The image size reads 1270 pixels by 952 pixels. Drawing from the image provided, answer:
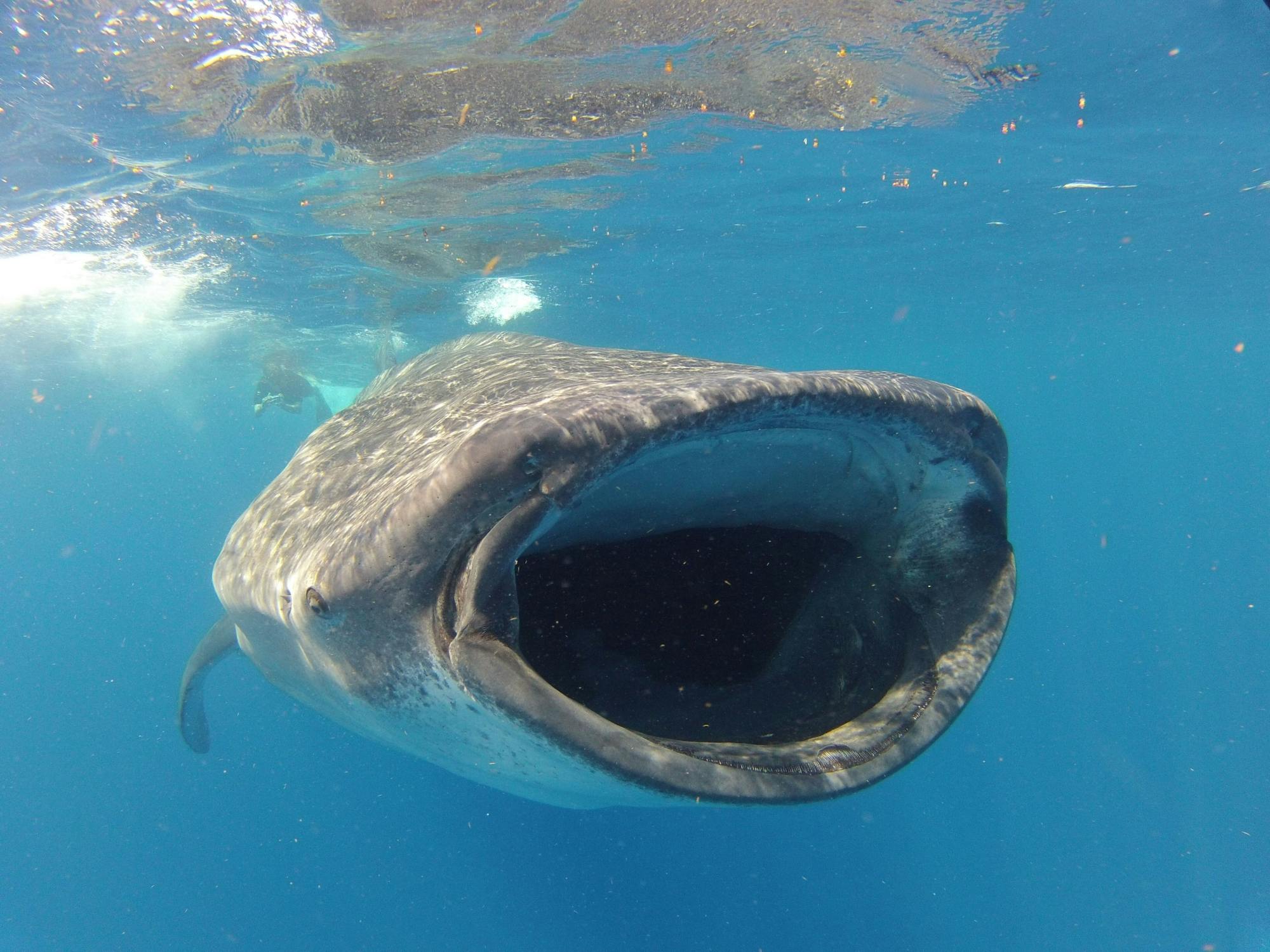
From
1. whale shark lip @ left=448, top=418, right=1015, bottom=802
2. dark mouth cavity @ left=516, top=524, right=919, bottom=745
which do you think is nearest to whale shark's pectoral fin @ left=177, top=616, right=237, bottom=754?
dark mouth cavity @ left=516, top=524, right=919, bottom=745

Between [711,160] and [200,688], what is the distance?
9.27 meters

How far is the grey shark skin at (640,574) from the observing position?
1.71 metres

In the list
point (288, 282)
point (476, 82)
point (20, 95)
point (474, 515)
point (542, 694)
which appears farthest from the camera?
point (288, 282)

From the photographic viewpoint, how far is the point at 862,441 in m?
Result: 2.26

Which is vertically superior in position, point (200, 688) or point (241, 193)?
point (241, 193)

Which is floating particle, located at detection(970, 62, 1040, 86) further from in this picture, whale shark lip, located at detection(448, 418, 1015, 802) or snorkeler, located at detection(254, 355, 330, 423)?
snorkeler, located at detection(254, 355, 330, 423)

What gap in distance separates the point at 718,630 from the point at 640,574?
1.33ft

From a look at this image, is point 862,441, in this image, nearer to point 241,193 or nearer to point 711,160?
point 711,160

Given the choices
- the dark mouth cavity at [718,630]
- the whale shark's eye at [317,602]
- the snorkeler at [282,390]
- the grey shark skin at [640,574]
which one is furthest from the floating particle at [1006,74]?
the snorkeler at [282,390]

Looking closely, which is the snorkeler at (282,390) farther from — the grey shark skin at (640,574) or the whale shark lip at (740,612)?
the whale shark lip at (740,612)

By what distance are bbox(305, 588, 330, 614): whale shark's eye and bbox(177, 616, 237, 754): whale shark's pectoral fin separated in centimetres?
315

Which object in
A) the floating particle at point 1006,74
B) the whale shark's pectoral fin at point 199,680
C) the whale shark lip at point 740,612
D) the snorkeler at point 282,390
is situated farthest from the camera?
the snorkeler at point 282,390

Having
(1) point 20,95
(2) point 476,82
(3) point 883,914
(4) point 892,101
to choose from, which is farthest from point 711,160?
(3) point 883,914

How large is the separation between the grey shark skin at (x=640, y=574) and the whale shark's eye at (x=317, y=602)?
1 centimetres
